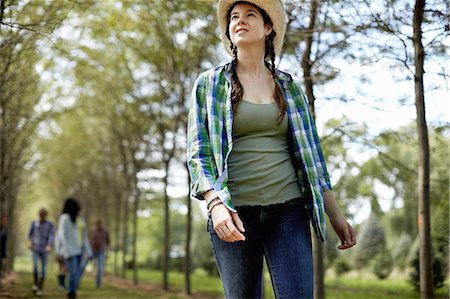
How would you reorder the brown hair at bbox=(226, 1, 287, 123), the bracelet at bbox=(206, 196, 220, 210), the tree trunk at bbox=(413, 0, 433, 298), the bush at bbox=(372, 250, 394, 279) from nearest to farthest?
the bracelet at bbox=(206, 196, 220, 210) → the brown hair at bbox=(226, 1, 287, 123) → the tree trunk at bbox=(413, 0, 433, 298) → the bush at bbox=(372, 250, 394, 279)

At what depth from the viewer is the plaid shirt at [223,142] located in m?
2.52

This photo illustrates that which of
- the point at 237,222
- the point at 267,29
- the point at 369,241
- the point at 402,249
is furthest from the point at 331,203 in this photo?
the point at 402,249

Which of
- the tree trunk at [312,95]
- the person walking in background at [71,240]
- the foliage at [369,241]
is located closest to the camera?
the tree trunk at [312,95]

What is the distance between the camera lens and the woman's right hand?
2334mm

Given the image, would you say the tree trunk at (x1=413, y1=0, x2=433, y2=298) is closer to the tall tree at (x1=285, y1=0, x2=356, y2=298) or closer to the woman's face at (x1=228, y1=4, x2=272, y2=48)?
the tall tree at (x1=285, y1=0, x2=356, y2=298)

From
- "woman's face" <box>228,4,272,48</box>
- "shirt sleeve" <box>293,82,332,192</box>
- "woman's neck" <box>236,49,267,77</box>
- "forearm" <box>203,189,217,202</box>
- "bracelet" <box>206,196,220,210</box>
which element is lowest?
"bracelet" <box>206,196,220,210</box>

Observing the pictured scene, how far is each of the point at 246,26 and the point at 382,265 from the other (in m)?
19.2

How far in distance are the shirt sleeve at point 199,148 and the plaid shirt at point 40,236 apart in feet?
40.0

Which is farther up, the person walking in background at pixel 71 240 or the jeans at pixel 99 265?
the person walking in background at pixel 71 240

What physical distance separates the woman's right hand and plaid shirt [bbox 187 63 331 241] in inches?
1.5

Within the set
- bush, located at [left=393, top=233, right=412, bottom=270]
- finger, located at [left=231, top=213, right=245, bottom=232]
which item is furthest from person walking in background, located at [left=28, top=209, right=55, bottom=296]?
finger, located at [left=231, top=213, right=245, bottom=232]

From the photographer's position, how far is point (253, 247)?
8.50ft

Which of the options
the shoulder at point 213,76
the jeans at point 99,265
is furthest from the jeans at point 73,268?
the shoulder at point 213,76

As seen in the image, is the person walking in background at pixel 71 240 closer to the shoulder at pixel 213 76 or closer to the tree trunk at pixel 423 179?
the tree trunk at pixel 423 179
